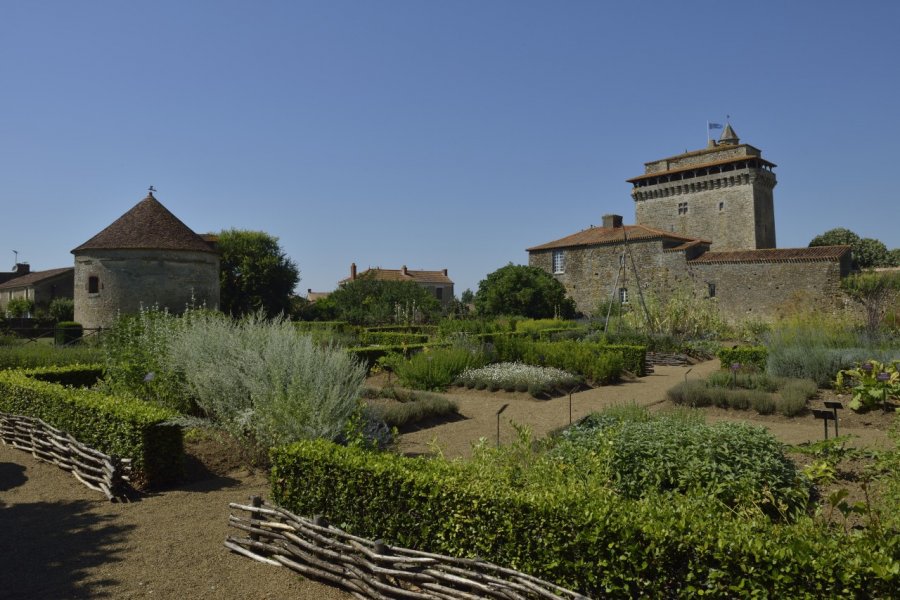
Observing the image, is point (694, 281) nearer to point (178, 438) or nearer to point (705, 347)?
point (705, 347)

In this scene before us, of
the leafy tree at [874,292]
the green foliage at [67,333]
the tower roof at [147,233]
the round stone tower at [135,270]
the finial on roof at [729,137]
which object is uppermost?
the finial on roof at [729,137]

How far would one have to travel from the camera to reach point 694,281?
30641mm

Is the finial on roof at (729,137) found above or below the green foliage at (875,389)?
above

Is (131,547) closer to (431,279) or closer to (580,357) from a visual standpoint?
(580,357)

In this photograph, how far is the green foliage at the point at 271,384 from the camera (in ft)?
19.4

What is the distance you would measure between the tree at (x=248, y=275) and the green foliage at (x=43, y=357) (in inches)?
911

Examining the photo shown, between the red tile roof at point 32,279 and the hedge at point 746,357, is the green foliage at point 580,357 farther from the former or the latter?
the red tile roof at point 32,279

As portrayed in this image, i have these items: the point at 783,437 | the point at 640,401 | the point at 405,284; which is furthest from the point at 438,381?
the point at 405,284

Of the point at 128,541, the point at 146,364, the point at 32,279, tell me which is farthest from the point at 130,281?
the point at 32,279

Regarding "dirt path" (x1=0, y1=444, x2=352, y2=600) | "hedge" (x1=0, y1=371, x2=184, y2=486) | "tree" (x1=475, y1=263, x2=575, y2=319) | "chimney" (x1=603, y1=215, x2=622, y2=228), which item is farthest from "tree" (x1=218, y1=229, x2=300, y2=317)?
"dirt path" (x1=0, y1=444, x2=352, y2=600)

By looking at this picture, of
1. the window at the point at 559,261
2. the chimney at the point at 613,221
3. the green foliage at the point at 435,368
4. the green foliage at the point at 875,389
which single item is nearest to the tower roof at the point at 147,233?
the green foliage at the point at 435,368

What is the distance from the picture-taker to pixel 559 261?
3738 centimetres

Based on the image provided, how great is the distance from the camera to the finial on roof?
41.3 metres

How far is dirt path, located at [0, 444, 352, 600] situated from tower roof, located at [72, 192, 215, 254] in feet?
66.2
